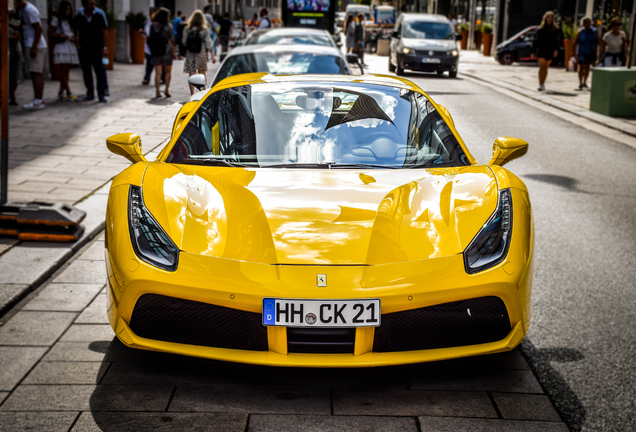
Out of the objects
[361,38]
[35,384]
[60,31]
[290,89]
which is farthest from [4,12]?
[361,38]

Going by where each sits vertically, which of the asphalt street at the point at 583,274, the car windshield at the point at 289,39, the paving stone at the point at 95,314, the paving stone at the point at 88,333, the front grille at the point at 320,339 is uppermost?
the car windshield at the point at 289,39

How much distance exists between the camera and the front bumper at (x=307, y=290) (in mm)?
2947

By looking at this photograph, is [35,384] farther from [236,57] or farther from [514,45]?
[514,45]

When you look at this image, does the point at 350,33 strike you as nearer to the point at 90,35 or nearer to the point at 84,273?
the point at 90,35

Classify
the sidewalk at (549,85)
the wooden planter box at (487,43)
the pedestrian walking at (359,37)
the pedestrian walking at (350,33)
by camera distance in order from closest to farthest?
the sidewalk at (549,85) → the pedestrian walking at (359,37) → the pedestrian walking at (350,33) → the wooden planter box at (487,43)

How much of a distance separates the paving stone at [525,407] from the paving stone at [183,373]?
108cm

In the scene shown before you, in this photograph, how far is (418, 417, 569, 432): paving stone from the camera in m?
2.94

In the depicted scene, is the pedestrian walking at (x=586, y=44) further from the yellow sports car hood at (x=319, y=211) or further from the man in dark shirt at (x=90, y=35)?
the yellow sports car hood at (x=319, y=211)

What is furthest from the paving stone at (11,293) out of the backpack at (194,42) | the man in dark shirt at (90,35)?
the backpack at (194,42)

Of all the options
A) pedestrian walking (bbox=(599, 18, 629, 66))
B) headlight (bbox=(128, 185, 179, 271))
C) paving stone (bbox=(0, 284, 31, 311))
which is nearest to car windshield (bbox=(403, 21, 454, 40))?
pedestrian walking (bbox=(599, 18, 629, 66))

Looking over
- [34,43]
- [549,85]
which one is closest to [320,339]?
[34,43]

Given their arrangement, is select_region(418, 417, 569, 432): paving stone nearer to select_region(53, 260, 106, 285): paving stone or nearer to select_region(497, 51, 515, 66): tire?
select_region(53, 260, 106, 285): paving stone

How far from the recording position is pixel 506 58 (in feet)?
97.4

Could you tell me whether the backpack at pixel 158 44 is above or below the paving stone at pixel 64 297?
above
